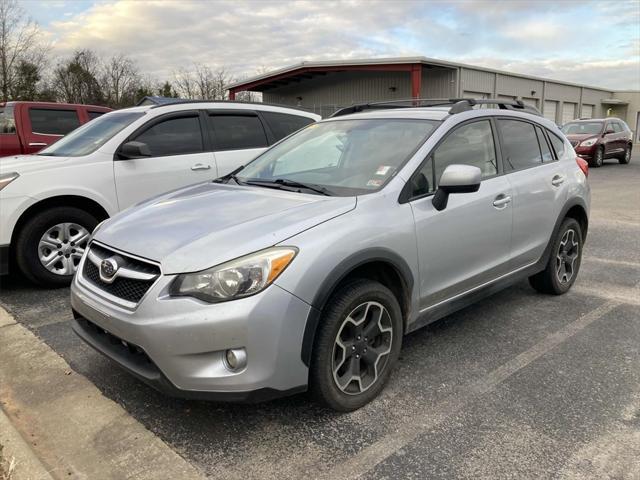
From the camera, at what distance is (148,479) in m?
2.35

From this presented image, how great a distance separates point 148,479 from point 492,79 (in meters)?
29.6

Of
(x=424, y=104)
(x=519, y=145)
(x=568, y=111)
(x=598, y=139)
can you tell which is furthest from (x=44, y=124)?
(x=568, y=111)

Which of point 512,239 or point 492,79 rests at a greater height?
point 492,79

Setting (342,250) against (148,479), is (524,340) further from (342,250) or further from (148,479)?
(148,479)

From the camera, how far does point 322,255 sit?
2551 mm

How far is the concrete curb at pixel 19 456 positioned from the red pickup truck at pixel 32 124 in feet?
21.8

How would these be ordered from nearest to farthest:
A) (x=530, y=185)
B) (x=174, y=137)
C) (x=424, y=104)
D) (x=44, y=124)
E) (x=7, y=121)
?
(x=530, y=185), (x=424, y=104), (x=174, y=137), (x=7, y=121), (x=44, y=124)

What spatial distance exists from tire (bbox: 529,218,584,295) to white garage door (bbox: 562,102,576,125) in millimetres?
36081

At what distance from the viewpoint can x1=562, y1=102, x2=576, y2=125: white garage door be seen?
36719 mm

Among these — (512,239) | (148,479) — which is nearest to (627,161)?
(512,239)

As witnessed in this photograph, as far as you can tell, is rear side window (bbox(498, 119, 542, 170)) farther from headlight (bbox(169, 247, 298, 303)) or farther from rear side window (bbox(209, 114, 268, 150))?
rear side window (bbox(209, 114, 268, 150))

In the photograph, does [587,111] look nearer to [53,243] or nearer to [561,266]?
[561,266]

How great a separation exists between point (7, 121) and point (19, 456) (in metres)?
7.42

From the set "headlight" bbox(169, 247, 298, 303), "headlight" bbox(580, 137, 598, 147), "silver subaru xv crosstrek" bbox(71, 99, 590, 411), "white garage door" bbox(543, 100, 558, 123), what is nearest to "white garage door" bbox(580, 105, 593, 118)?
"white garage door" bbox(543, 100, 558, 123)
